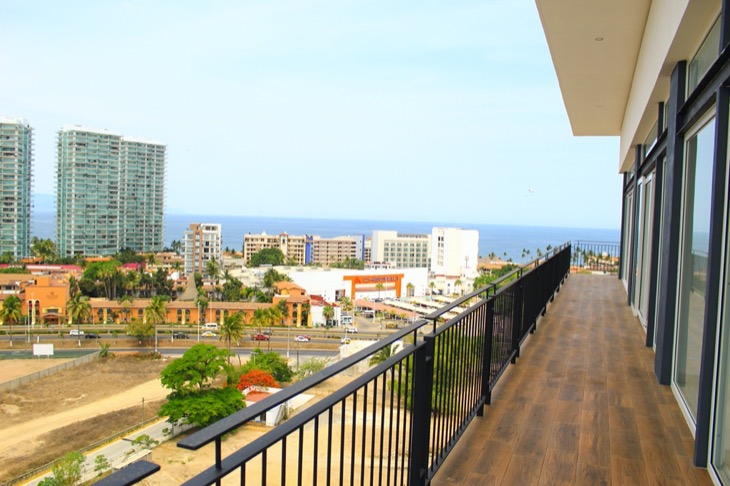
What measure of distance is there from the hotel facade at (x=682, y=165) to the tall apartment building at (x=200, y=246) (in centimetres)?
7805

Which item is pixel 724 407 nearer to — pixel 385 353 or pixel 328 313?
pixel 385 353

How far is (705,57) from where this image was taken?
373cm

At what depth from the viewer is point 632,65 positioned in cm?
779

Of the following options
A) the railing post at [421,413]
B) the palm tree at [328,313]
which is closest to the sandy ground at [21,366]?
the palm tree at [328,313]

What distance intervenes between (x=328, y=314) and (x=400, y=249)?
2264 inches

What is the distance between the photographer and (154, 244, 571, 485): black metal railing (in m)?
1.17

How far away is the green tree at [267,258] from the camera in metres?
87.4

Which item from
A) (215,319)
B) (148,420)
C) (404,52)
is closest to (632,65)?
(148,420)

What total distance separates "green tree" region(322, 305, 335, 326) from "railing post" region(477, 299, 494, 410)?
47.6 metres

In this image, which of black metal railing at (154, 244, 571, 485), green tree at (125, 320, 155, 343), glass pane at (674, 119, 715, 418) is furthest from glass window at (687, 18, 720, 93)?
green tree at (125, 320, 155, 343)

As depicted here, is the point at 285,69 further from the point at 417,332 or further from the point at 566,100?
the point at 417,332

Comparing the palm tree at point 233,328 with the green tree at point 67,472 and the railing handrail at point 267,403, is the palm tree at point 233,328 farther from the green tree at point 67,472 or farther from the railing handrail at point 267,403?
the railing handrail at point 267,403

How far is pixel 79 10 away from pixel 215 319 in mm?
85288

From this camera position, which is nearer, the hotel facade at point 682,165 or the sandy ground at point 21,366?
the hotel facade at point 682,165
